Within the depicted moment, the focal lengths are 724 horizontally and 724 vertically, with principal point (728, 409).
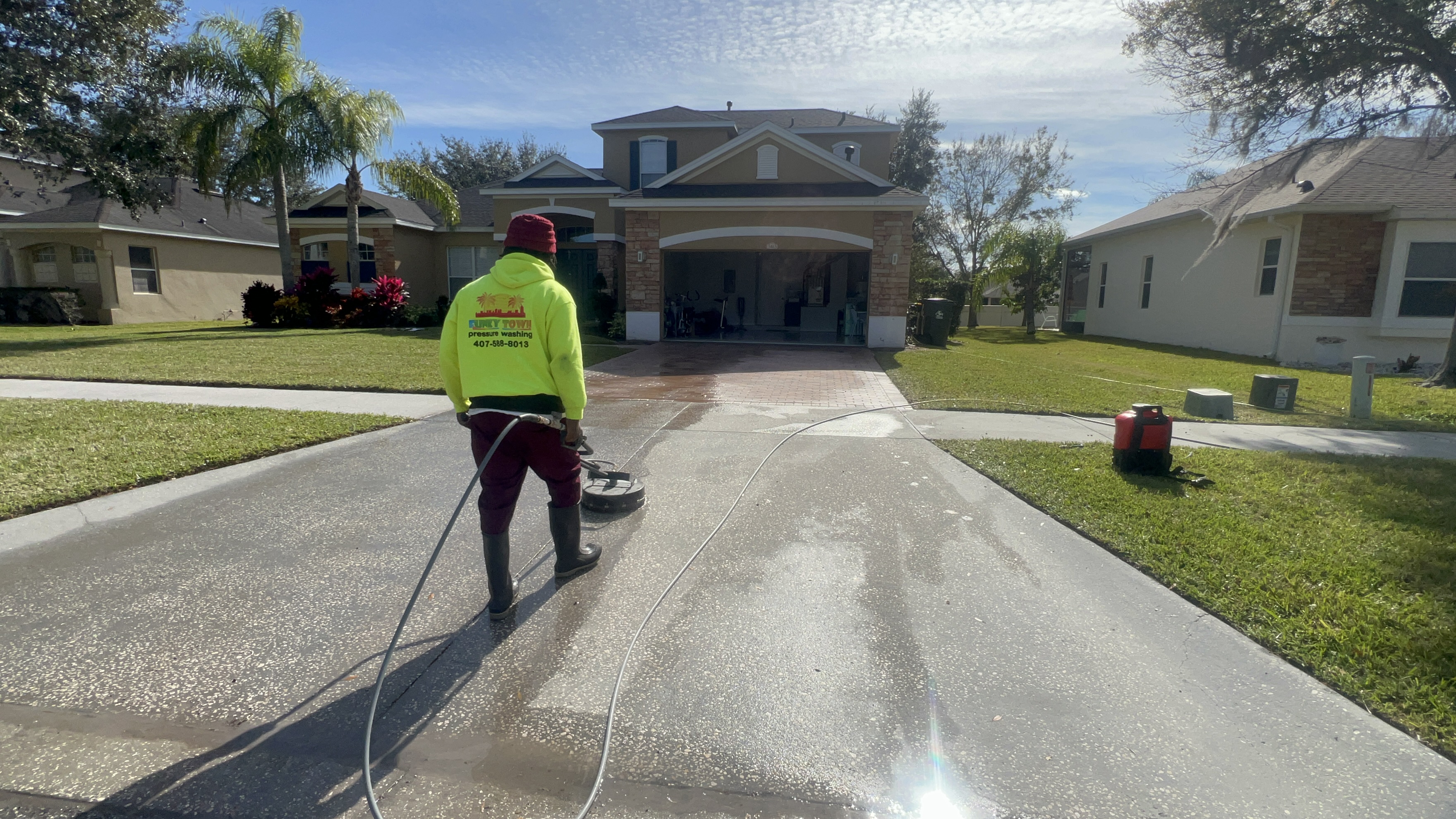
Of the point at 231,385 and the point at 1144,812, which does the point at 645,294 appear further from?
the point at 1144,812

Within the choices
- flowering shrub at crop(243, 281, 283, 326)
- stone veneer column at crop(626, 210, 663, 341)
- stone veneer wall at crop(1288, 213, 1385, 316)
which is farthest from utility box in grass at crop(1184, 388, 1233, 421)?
flowering shrub at crop(243, 281, 283, 326)

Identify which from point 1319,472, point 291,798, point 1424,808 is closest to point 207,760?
point 291,798

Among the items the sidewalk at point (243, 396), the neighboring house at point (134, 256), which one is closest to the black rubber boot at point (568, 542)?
the sidewalk at point (243, 396)

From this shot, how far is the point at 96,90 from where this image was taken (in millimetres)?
15055

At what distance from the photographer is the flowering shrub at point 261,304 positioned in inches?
796

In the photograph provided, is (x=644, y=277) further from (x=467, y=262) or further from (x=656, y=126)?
(x=467, y=262)

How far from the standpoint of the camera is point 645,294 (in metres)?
17.4

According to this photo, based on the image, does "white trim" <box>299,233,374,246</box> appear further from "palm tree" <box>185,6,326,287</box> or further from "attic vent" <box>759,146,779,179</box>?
"attic vent" <box>759,146,779,179</box>

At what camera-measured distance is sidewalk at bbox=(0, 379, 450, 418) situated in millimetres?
8422

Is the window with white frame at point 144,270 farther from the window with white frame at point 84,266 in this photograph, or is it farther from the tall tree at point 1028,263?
the tall tree at point 1028,263

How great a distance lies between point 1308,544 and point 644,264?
14.5m

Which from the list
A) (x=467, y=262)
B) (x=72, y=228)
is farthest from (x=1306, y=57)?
(x=72, y=228)

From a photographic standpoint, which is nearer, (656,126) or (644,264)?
(644,264)

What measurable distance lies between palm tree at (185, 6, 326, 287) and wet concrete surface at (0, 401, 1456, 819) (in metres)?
18.0
